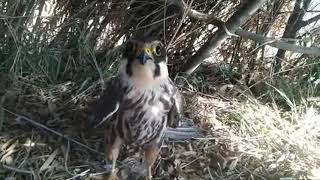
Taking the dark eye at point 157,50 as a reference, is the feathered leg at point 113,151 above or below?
below

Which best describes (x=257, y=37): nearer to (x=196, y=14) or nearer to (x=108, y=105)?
(x=196, y=14)

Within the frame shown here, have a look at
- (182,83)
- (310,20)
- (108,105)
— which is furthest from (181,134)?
(310,20)

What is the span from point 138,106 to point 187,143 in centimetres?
53

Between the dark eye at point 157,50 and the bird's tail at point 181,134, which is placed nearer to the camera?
the dark eye at point 157,50

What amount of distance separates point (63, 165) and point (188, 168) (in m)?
0.70

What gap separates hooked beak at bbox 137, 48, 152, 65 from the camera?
251 cm

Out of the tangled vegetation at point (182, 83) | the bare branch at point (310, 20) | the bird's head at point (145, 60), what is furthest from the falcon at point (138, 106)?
the bare branch at point (310, 20)

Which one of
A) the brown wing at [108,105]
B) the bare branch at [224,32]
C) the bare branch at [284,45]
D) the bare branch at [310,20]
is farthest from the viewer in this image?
the bare branch at [310,20]

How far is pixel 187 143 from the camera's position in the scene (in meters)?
3.13

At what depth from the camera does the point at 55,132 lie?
3.03 m

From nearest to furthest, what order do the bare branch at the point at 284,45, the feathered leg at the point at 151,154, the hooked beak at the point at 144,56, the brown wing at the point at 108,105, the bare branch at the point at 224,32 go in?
the hooked beak at the point at 144,56
the brown wing at the point at 108,105
the feathered leg at the point at 151,154
the bare branch at the point at 224,32
the bare branch at the point at 284,45

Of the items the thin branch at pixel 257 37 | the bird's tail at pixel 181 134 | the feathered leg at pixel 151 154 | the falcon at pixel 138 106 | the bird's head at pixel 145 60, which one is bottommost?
the feathered leg at pixel 151 154

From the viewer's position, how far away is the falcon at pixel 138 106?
268 cm

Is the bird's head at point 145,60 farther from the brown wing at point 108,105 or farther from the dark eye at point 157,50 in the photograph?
the brown wing at point 108,105
